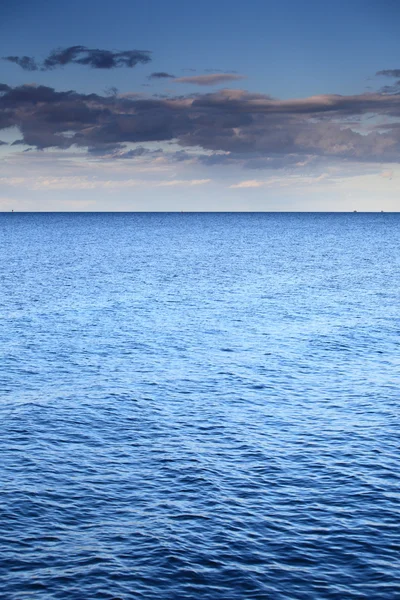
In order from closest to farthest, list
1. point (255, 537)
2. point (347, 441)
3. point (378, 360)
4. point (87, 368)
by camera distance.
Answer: point (255, 537), point (347, 441), point (87, 368), point (378, 360)

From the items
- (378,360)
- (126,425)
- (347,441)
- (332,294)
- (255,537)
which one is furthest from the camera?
(332,294)

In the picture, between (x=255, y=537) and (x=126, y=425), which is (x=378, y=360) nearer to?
(x=126, y=425)

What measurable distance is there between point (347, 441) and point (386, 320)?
40938 millimetres

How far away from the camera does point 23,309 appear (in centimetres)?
8062

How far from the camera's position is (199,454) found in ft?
120

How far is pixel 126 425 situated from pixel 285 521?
14.8 meters

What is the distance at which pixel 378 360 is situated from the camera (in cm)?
5778

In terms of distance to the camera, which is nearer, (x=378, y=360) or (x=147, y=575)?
(x=147, y=575)

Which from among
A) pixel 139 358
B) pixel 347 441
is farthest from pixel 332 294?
pixel 347 441

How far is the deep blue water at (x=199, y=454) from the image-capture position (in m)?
25.2

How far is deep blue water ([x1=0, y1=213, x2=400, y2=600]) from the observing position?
25.2 m

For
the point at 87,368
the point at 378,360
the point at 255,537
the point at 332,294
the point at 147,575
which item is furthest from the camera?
the point at 332,294

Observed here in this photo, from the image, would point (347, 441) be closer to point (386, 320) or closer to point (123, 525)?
point (123, 525)

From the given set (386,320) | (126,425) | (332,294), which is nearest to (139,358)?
(126,425)
